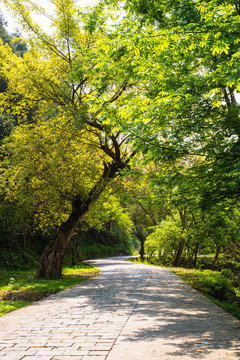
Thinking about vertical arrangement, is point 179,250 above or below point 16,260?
above

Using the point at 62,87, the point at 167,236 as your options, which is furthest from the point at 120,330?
the point at 167,236

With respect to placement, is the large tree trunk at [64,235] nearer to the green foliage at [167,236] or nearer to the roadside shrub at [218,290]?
the roadside shrub at [218,290]

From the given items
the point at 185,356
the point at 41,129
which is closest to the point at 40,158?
the point at 41,129

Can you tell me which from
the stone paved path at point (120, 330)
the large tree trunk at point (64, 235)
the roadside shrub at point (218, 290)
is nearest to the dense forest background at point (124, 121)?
the large tree trunk at point (64, 235)

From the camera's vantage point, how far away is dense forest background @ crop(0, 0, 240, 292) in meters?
5.93

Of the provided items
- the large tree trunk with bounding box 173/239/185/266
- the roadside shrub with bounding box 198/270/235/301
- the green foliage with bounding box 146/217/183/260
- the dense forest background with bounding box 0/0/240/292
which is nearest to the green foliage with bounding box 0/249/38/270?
the dense forest background with bounding box 0/0/240/292

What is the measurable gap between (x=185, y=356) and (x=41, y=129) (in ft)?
35.3

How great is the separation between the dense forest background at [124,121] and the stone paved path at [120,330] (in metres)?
2.65

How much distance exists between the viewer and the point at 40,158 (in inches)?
443

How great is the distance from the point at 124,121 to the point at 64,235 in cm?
770

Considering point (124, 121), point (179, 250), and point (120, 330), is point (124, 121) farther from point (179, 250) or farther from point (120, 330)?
point (179, 250)

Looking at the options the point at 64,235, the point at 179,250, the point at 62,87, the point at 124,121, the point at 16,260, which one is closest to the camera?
the point at 124,121

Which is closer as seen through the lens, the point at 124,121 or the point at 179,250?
the point at 124,121

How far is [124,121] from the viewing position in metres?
6.30
